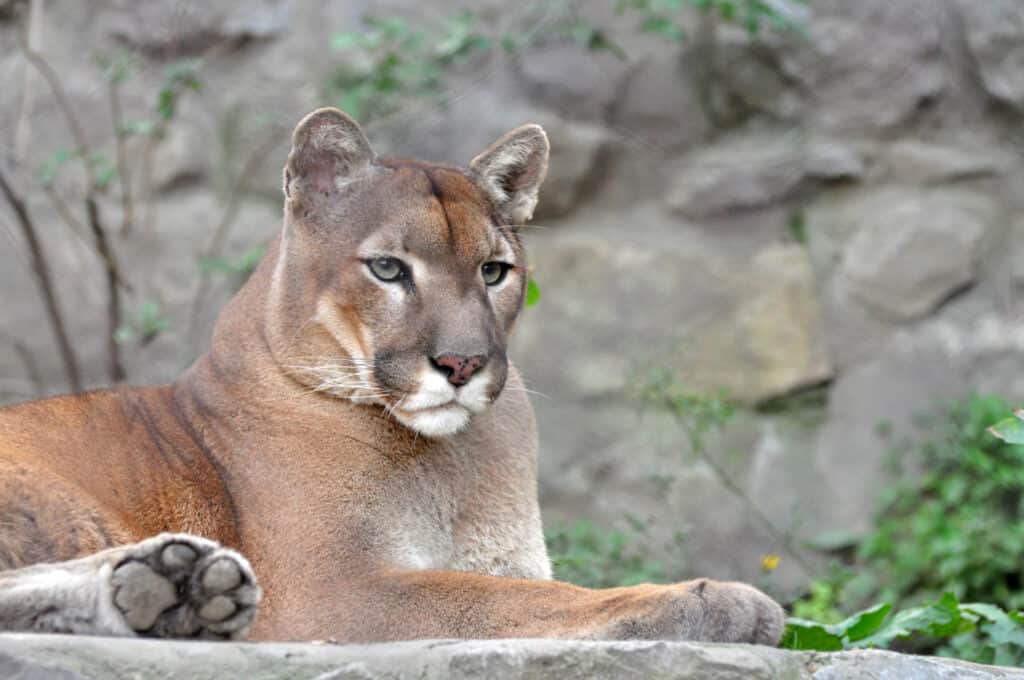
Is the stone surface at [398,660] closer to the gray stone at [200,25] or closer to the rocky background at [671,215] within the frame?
the rocky background at [671,215]

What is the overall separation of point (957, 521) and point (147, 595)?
3967mm

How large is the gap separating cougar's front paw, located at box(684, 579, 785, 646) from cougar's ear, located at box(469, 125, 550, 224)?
4.90 ft

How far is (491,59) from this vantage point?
6.88 m

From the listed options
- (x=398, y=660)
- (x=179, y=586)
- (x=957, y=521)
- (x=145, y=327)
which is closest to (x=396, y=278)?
(x=179, y=586)

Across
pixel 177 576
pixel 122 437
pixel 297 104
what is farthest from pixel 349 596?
pixel 297 104

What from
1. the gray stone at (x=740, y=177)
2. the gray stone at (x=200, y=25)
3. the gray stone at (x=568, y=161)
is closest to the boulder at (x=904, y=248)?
the gray stone at (x=740, y=177)

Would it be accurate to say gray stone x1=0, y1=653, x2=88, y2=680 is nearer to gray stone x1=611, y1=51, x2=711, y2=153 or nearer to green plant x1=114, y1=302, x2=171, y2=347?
green plant x1=114, y1=302, x2=171, y2=347

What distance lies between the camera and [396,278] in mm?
3748

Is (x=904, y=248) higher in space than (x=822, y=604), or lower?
higher

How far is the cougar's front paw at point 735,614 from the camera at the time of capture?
2986 mm

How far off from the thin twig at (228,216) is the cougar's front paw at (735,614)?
148 inches

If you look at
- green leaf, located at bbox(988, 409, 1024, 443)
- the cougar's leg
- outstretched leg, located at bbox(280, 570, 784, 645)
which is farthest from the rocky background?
the cougar's leg

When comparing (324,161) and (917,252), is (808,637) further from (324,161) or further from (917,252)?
(917,252)

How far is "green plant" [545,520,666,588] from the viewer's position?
4949 millimetres
